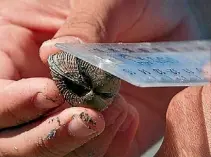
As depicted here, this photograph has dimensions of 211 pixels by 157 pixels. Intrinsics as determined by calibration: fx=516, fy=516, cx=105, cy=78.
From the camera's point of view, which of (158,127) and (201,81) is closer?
(201,81)

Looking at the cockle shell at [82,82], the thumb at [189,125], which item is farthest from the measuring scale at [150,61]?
the thumb at [189,125]

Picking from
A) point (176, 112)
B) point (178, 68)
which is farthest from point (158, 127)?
point (178, 68)

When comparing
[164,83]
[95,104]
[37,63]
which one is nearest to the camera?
[164,83]

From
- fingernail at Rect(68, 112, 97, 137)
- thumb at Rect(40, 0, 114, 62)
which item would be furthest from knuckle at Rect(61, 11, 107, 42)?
fingernail at Rect(68, 112, 97, 137)

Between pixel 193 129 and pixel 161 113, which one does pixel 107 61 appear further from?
pixel 161 113

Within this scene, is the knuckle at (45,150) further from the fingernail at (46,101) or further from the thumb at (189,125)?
the thumb at (189,125)

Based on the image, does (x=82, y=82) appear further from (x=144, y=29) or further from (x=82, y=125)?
(x=144, y=29)
